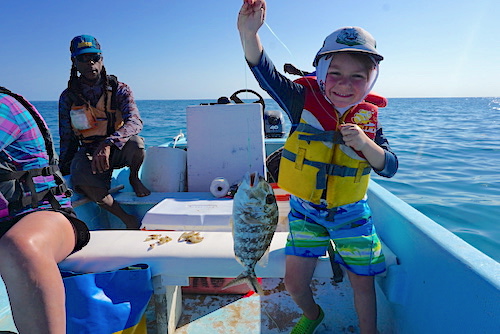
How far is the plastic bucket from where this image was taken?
388cm

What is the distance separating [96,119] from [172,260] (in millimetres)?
2125

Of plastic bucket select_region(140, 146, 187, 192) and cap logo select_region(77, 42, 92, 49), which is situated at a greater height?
cap logo select_region(77, 42, 92, 49)

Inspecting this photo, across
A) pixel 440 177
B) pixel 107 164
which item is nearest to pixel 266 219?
pixel 107 164

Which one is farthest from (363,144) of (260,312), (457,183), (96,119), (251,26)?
(457,183)

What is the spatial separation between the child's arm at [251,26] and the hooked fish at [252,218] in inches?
27.2

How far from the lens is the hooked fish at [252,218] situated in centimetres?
139

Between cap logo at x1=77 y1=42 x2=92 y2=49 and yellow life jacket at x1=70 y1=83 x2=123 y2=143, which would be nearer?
cap logo at x1=77 y1=42 x2=92 y2=49

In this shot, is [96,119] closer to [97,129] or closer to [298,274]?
[97,129]

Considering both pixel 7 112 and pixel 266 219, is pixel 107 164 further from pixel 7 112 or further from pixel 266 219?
pixel 266 219

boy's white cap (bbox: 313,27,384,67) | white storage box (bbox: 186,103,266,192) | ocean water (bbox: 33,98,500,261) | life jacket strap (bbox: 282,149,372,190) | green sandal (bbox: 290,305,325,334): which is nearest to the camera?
boy's white cap (bbox: 313,27,384,67)

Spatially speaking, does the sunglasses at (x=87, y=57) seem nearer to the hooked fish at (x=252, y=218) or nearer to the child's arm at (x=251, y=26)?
the child's arm at (x=251, y=26)

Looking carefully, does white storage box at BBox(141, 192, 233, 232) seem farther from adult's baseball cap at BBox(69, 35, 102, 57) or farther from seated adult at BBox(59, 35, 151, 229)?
adult's baseball cap at BBox(69, 35, 102, 57)

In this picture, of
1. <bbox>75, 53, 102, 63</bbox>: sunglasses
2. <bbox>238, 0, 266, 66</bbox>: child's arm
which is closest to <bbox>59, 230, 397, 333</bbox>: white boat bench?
<bbox>238, 0, 266, 66</bbox>: child's arm

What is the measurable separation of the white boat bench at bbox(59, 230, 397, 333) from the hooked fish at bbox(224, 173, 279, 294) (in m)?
0.46
